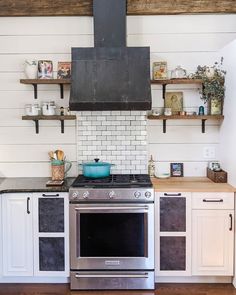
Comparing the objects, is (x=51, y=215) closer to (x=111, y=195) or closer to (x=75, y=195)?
(x=75, y=195)

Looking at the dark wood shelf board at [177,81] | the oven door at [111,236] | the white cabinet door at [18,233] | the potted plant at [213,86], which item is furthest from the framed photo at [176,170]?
the white cabinet door at [18,233]

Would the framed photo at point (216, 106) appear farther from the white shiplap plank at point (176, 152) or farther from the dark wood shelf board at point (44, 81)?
the dark wood shelf board at point (44, 81)

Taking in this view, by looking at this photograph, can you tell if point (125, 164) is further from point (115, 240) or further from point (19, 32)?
point (19, 32)

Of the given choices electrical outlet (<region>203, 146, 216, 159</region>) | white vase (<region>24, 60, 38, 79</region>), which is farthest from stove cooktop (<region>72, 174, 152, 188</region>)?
white vase (<region>24, 60, 38, 79</region>)

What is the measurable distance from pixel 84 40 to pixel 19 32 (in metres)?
0.69

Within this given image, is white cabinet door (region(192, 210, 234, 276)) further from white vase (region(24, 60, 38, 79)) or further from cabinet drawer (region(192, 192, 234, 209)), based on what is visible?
white vase (region(24, 60, 38, 79))

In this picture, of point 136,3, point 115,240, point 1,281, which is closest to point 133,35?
point 136,3

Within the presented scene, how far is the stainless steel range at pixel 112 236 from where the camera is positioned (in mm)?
3410

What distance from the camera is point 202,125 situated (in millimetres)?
4047

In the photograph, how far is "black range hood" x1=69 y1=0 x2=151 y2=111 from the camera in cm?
351

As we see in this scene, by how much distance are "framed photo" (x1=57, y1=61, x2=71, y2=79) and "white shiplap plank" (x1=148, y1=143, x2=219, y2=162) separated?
1.14 meters

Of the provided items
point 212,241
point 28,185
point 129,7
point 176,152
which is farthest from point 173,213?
point 129,7

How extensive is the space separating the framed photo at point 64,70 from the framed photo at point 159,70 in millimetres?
876

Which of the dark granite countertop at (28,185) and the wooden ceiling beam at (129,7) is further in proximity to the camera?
the wooden ceiling beam at (129,7)
